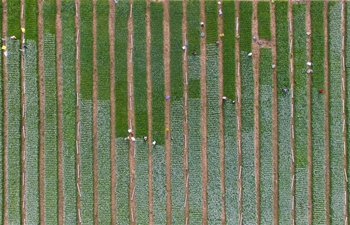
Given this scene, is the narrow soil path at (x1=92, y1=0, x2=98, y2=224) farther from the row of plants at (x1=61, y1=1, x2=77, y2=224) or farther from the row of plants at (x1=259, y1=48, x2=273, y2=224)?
the row of plants at (x1=259, y1=48, x2=273, y2=224)

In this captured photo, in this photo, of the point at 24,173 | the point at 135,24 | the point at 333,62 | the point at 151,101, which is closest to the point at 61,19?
the point at 135,24

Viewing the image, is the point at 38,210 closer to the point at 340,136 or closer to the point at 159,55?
the point at 159,55

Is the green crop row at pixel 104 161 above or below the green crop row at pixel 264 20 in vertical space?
below

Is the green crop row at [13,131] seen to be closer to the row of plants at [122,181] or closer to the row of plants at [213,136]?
the row of plants at [122,181]

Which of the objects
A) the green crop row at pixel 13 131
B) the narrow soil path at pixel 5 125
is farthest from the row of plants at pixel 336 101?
the narrow soil path at pixel 5 125

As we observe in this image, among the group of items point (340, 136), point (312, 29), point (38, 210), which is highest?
point (312, 29)

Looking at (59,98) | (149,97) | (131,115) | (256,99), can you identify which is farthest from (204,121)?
(59,98)
